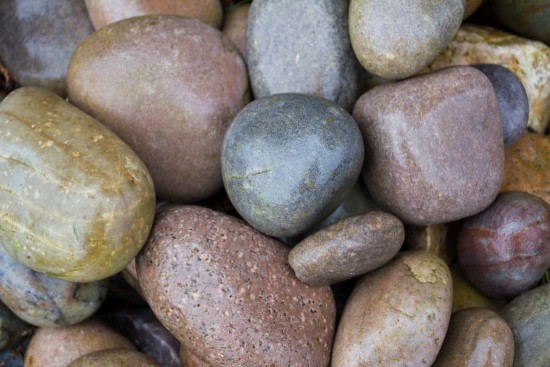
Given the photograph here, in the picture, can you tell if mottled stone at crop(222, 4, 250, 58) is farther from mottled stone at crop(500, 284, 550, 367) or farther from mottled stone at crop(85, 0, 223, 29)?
mottled stone at crop(500, 284, 550, 367)

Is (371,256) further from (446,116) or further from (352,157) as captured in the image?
(446,116)

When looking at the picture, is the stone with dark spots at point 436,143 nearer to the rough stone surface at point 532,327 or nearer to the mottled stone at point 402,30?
the mottled stone at point 402,30

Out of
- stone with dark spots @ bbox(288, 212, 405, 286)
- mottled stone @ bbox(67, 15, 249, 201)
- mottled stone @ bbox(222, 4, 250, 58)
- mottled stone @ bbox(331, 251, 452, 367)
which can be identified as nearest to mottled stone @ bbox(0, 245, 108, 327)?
mottled stone @ bbox(67, 15, 249, 201)

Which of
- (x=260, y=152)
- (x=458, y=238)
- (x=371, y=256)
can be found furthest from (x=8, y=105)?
(x=458, y=238)

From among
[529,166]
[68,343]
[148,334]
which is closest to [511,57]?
[529,166]

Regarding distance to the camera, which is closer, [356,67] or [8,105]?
[8,105]

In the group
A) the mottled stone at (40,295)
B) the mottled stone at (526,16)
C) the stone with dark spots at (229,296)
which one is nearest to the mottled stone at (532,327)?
the stone with dark spots at (229,296)

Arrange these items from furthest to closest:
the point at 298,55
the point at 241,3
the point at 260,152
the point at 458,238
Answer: the point at 241,3
the point at 458,238
the point at 298,55
the point at 260,152
